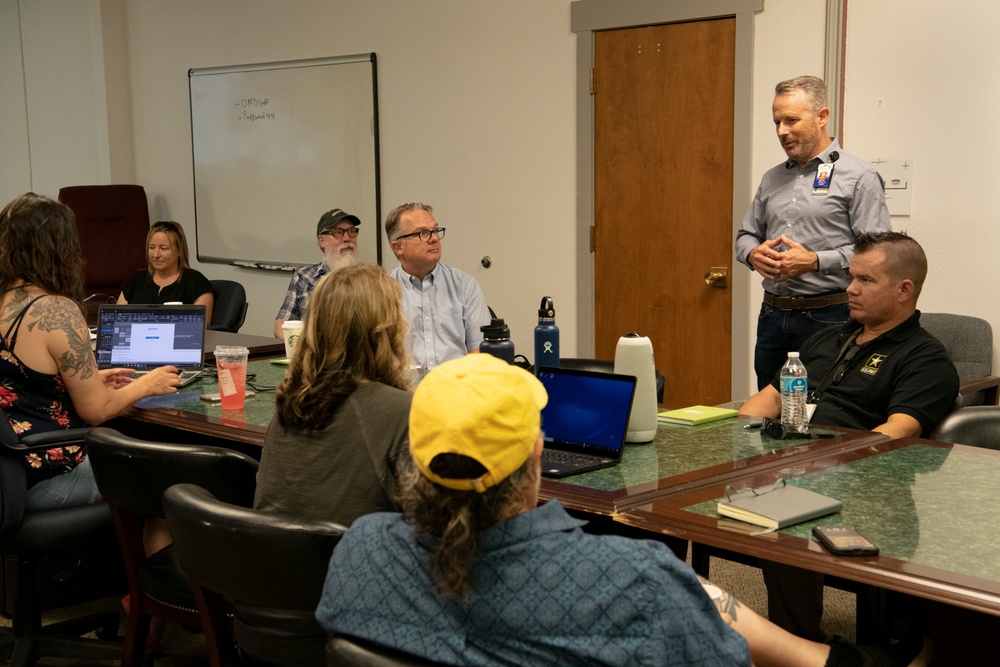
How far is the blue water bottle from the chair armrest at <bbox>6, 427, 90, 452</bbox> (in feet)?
4.07

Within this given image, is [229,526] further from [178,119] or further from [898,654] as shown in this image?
[178,119]

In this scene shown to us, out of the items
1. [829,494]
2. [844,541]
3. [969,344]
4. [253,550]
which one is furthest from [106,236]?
[844,541]

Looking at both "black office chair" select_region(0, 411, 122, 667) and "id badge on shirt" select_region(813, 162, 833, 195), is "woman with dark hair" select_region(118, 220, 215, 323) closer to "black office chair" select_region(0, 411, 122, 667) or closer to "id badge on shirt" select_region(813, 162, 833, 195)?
"black office chair" select_region(0, 411, 122, 667)

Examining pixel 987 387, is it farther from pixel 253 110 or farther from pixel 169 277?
pixel 253 110

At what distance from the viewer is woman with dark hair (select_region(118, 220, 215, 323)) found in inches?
208

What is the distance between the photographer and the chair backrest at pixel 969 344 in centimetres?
405

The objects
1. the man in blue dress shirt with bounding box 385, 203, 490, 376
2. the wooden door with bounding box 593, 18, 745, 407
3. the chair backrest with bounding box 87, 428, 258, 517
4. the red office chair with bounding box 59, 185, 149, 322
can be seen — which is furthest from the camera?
the red office chair with bounding box 59, 185, 149, 322

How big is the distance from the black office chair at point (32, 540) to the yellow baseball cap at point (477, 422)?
5.69ft

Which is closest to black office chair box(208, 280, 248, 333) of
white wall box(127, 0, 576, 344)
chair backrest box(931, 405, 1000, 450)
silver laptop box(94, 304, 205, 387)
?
white wall box(127, 0, 576, 344)

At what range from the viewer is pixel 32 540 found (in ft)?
8.98

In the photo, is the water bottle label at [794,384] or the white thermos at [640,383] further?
the water bottle label at [794,384]

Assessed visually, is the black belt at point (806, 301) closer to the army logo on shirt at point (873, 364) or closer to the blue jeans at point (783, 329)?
the blue jeans at point (783, 329)

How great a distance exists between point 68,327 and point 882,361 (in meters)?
2.23

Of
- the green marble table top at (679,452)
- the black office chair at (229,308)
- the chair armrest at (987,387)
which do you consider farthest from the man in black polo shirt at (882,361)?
the black office chair at (229,308)
